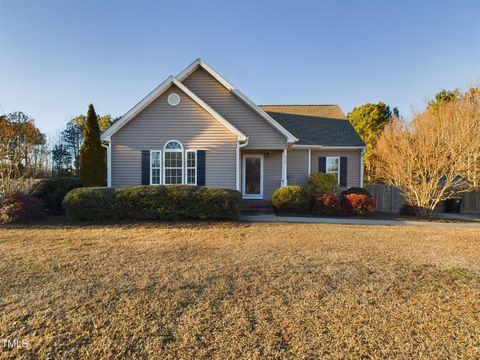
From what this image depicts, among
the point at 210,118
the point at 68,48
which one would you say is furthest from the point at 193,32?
the point at 68,48

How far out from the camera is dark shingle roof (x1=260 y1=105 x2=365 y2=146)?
14617mm

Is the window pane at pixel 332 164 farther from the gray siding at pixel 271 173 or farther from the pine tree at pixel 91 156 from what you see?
the pine tree at pixel 91 156

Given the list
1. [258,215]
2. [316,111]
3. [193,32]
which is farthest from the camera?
[316,111]

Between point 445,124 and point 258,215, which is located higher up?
point 445,124

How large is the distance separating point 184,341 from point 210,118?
386 inches

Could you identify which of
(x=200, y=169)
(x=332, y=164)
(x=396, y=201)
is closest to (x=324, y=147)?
(x=332, y=164)

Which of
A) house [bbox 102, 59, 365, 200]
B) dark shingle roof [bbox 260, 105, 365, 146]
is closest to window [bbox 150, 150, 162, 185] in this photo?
house [bbox 102, 59, 365, 200]

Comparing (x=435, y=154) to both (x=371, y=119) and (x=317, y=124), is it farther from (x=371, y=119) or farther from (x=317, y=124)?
(x=371, y=119)

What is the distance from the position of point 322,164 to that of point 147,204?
10333mm

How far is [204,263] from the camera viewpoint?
4918mm

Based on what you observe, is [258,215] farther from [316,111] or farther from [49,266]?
[316,111]

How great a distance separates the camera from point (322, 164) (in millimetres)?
14672

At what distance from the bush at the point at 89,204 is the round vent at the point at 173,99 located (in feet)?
15.9

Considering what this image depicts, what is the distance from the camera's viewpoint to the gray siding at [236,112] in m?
12.2
